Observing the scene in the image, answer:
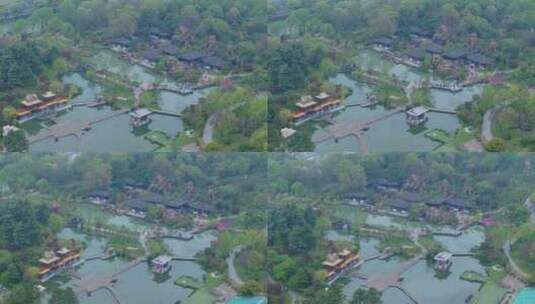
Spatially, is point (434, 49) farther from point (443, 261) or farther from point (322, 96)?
point (443, 261)

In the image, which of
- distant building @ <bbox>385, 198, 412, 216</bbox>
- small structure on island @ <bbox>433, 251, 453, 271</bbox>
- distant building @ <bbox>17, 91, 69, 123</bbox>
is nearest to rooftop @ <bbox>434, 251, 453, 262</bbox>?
small structure on island @ <bbox>433, 251, 453, 271</bbox>

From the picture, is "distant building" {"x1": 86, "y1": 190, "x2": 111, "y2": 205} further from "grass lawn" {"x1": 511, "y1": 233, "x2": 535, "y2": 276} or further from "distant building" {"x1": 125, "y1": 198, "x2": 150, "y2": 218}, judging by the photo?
"grass lawn" {"x1": 511, "y1": 233, "x2": 535, "y2": 276}

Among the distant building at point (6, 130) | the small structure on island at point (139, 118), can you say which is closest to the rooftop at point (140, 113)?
the small structure on island at point (139, 118)

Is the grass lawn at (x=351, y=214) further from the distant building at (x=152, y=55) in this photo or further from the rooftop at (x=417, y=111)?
the distant building at (x=152, y=55)

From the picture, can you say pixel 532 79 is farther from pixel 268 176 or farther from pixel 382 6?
pixel 268 176

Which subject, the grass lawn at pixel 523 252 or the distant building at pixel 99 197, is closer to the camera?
the grass lawn at pixel 523 252

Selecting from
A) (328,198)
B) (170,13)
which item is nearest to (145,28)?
(170,13)
